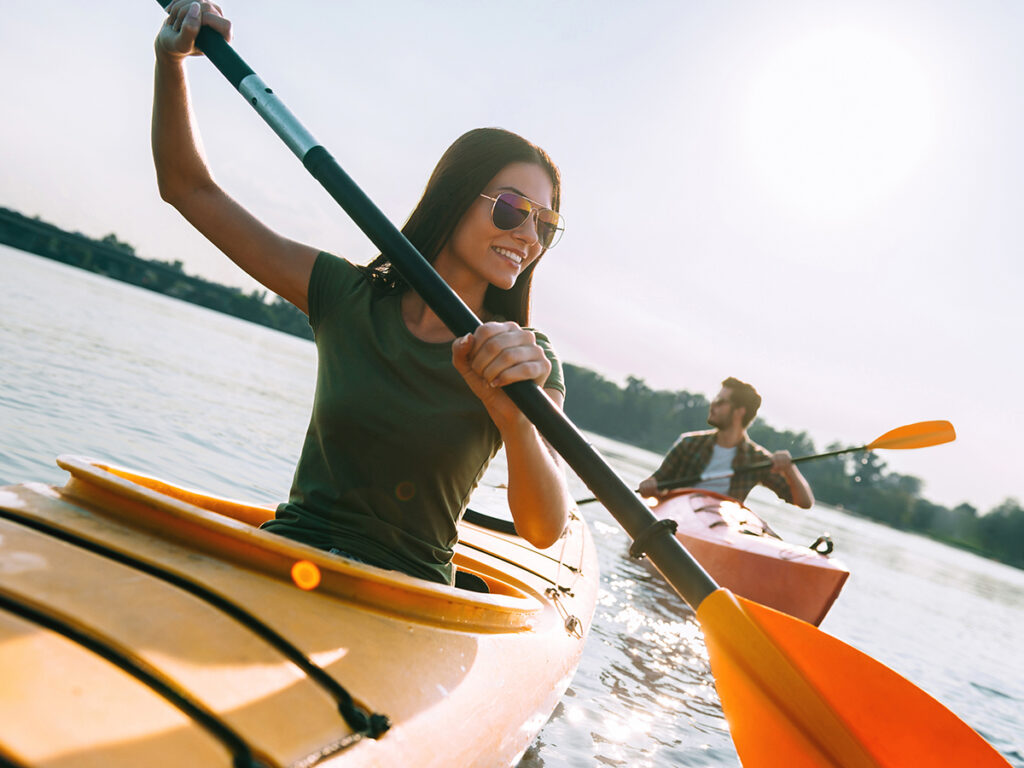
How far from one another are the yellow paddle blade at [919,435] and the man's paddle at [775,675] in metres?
3.88

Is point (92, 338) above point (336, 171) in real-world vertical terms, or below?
below

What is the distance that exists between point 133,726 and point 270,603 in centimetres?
50

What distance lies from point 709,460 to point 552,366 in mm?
6626

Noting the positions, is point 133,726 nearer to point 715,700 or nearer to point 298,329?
point 715,700

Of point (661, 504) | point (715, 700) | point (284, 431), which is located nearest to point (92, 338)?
point (284, 431)

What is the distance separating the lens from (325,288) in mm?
1997

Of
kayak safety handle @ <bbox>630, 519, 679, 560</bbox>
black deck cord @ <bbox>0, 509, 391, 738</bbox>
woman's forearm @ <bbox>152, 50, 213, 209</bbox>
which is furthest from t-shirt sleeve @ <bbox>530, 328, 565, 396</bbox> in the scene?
woman's forearm @ <bbox>152, 50, 213, 209</bbox>

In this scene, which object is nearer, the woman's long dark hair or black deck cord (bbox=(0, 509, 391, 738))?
black deck cord (bbox=(0, 509, 391, 738))

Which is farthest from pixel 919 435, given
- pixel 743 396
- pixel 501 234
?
pixel 501 234

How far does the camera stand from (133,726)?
95 cm

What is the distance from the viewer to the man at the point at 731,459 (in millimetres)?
7613

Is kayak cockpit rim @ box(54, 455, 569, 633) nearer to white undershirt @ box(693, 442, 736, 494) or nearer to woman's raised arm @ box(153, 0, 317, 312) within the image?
woman's raised arm @ box(153, 0, 317, 312)

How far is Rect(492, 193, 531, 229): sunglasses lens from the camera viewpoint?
6.67 feet

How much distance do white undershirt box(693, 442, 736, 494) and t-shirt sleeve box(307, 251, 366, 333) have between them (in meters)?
6.68
